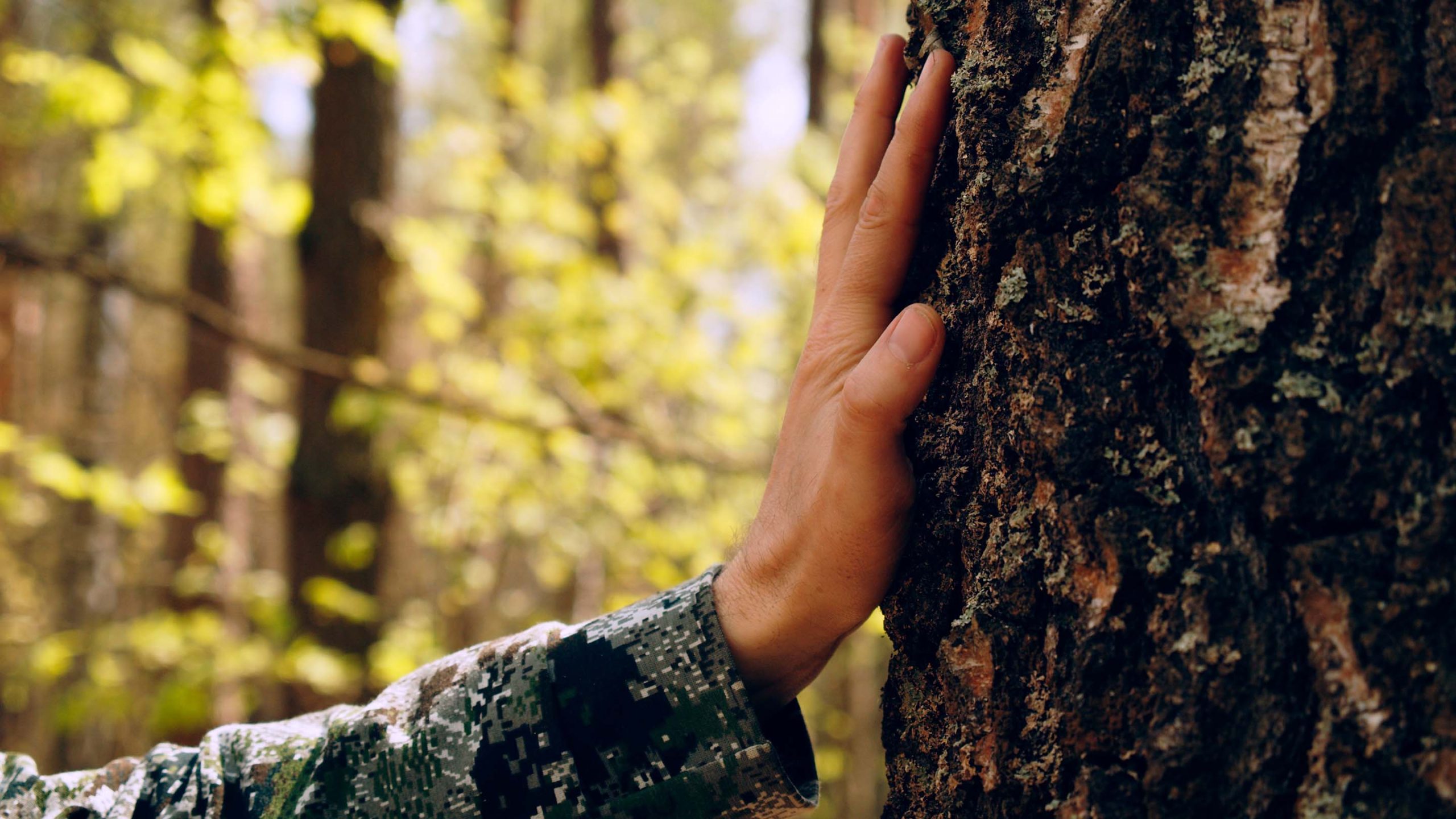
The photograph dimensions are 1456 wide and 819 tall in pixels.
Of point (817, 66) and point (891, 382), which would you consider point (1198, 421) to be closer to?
point (891, 382)

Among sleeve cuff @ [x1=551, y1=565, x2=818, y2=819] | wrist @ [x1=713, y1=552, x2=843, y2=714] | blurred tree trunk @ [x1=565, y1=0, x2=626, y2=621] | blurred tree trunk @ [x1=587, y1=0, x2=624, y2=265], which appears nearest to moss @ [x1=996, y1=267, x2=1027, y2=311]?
wrist @ [x1=713, y1=552, x2=843, y2=714]

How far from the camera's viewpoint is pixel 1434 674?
0.69 meters

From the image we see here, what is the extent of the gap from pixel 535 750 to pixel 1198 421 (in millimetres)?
874

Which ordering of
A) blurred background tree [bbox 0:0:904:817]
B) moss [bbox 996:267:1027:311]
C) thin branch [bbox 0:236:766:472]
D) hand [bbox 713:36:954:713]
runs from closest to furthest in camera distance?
moss [bbox 996:267:1027:311] → hand [bbox 713:36:954:713] → thin branch [bbox 0:236:766:472] → blurred background tree [bbox 0:0:904:817]

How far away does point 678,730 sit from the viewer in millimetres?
1184

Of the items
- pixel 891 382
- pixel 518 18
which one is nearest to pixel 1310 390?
pixel 891 382

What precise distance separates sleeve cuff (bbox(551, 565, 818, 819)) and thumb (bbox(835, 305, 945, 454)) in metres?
0.33

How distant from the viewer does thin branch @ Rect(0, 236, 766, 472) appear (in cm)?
350

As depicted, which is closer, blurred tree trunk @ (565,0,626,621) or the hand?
the hand

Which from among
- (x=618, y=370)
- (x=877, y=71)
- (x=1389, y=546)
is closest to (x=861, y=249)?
(x=877, y=71)

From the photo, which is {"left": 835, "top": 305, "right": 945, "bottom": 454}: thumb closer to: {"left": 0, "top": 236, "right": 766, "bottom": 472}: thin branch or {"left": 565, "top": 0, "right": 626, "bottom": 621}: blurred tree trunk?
{"left": 0, "top": 236, "right": 766, "bottom": 472}: thin branch

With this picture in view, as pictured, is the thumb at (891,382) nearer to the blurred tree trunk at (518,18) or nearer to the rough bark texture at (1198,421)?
the rough bark texture at (1198,421)

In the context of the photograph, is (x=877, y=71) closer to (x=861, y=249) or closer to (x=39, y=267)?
(x=861, y=249)

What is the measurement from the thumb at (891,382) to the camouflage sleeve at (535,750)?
336mm
